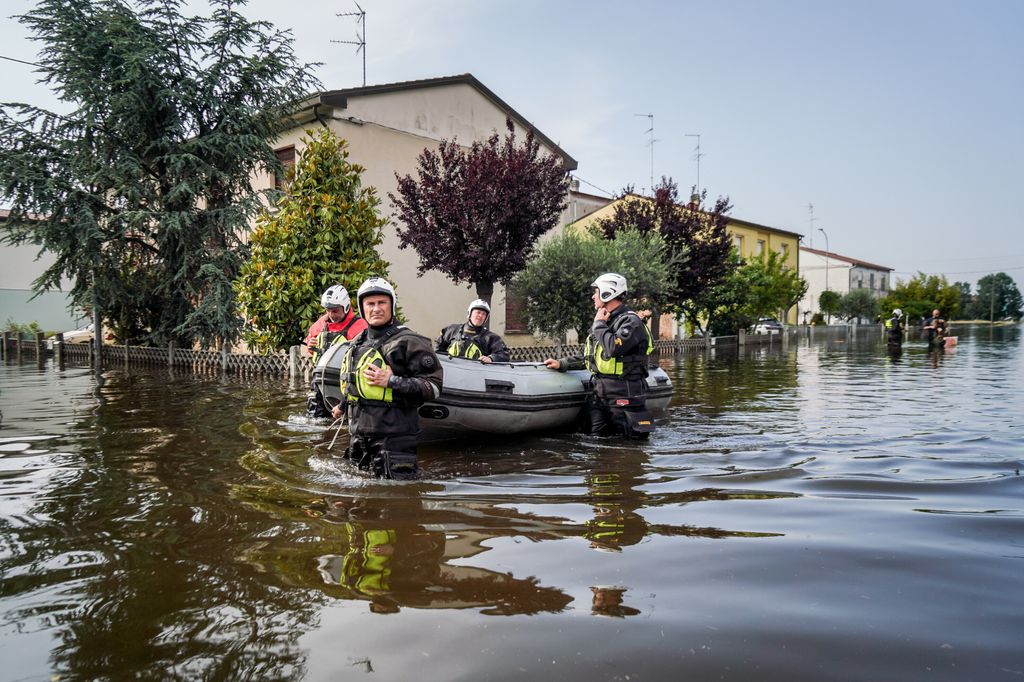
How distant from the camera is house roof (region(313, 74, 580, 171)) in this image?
1728 centimetres

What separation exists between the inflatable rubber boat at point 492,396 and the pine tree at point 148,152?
11.4 m

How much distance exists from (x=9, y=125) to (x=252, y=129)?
19.7 feet

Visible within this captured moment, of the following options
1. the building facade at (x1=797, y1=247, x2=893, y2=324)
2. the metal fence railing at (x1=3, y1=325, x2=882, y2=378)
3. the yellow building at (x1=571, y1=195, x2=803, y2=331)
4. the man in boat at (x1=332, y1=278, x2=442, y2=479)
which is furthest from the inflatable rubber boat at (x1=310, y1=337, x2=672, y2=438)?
the building facade at (x1=797, y1=247, x2=893, y2=324)

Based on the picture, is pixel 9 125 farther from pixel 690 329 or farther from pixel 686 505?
pixel 690 329

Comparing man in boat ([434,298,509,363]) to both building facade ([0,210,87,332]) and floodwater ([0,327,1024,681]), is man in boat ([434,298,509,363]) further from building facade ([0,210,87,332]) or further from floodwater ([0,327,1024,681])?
building facade ([0,210,87,332])

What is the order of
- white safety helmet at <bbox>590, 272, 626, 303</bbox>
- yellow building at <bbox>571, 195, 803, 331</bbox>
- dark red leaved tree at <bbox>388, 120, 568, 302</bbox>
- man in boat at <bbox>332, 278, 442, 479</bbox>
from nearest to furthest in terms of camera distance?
man in boat at <bbox>332, 278, 442, 479</bbox>
white safety helmet at <bbox>590, 272, 626, 303</bbox>
dark red leaved tree at <bbox>388, 120, 568, 302</bbox>
yellow building at <bbox>571, 195, 803, 331</bbox>

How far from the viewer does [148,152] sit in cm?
1755

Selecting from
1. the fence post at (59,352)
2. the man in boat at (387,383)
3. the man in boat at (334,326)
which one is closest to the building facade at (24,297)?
the fence post at (59,352)

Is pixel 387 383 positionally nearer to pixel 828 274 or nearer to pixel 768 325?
pixel 768 325

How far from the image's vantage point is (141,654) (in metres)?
2.52

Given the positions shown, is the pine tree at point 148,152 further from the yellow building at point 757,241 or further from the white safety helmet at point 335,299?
the yellow building at point 757,241

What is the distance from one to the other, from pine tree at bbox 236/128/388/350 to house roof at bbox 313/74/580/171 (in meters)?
4.19

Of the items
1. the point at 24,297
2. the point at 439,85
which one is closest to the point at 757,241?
the point at 439,85

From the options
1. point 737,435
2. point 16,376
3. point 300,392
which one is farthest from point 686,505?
point 16,376
